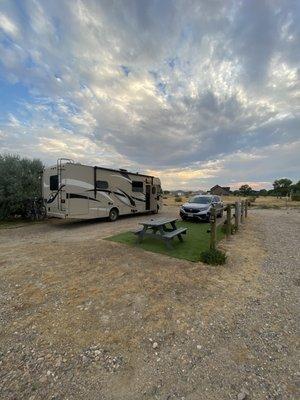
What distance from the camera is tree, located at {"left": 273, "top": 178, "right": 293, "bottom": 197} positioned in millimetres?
68312

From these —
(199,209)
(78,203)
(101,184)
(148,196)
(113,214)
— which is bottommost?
(113,214)

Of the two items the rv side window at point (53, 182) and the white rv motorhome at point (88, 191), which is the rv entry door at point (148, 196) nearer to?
the white rv motorhome at point (88, 191)

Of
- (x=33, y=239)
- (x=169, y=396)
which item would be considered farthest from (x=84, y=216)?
(x=169, y=396)

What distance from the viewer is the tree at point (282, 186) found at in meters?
68.3

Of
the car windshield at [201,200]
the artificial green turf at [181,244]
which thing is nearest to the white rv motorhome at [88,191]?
the artificial green turf at [181,244]

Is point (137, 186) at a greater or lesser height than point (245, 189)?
lesser

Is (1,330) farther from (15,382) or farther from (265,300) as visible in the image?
(265,300)

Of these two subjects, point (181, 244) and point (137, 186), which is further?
point (137, 186)

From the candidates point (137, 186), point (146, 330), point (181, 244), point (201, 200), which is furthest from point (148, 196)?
point (146, 330)

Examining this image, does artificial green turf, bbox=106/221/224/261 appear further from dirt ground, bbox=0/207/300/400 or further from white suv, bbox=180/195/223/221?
white suv, bbox=180/195/223/221

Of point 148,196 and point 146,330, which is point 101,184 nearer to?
point 148,196

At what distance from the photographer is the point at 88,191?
38.3ft

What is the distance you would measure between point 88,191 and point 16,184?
432 centimetres

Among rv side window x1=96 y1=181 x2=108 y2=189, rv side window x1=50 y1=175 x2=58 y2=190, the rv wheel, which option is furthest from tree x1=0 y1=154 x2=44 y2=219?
the rv wheel
